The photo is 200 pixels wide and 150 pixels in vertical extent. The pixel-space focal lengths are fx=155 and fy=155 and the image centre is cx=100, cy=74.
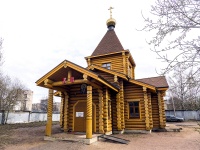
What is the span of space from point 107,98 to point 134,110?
2.96 m

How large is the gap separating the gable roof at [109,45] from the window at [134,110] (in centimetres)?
542

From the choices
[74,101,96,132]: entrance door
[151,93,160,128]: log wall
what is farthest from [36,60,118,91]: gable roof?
[151,93,160,128]: log wall

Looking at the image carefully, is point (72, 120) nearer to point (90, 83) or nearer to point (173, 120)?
point (90, 83)

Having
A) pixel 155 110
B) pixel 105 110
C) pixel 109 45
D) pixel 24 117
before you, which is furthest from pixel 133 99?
pixel 24 117

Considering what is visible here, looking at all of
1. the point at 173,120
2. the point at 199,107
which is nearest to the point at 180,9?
the point at 199,107

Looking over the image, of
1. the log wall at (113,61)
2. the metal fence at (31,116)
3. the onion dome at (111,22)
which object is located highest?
the onion dome at (111,22)

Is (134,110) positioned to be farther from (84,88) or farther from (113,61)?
(113,61)

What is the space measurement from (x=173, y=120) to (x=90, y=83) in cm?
2224

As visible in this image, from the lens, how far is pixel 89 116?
838cm

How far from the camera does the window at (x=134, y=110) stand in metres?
12.1

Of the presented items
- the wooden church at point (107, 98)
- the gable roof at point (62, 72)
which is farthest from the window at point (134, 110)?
the gable roof at point (62, 72)

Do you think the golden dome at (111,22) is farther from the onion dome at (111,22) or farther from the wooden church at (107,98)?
the wooden church at (107,98)

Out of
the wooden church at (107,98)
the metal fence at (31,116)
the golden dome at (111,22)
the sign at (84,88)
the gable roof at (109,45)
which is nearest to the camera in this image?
the wooden church at (107,98)

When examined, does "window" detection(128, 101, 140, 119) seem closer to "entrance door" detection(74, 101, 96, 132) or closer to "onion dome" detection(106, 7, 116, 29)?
"entrance door" detection(74, 101, 96, 132)
